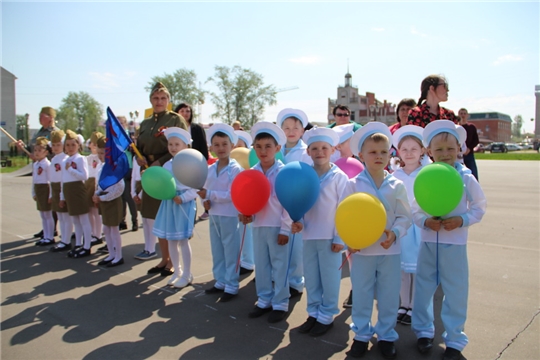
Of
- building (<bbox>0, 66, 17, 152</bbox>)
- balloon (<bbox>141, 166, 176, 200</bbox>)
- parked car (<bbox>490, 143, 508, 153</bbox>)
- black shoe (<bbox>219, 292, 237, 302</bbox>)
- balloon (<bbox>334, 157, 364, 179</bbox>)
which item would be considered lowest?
black shoe (<bbox>219, 292, 237, 302</bbox>)

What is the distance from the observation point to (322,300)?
371 cm

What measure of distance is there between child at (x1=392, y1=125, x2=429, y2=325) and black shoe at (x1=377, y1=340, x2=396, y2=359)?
647 mm

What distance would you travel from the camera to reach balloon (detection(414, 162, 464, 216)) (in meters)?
2.92

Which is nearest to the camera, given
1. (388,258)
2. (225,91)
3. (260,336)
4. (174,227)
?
(388,258)

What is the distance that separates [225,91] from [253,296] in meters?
54.1

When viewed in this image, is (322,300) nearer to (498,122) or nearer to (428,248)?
(428,248)

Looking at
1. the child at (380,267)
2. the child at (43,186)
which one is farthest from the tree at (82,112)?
the child at (380,267)

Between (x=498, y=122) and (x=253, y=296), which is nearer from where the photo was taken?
(x=253, y=296)

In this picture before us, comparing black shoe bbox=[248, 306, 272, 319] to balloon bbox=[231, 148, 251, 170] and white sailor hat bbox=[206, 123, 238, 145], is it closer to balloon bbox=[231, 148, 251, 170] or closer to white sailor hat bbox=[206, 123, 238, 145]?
white sailor hat bbox=[206, 123, 238, 145]

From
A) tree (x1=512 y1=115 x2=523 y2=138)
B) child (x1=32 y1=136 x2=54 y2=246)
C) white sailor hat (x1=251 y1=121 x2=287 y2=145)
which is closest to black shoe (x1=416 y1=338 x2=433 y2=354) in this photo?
white sailor hat (x1=251 y1=121 x2=287 y2=145)

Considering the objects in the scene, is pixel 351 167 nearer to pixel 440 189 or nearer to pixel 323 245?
pixel 323 245

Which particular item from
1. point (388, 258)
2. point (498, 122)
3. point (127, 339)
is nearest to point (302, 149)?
point (388, 258)

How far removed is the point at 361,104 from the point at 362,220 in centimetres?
7724

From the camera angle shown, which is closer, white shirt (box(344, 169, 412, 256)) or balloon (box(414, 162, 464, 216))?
balloon (box(414, 162, 464, 216))
